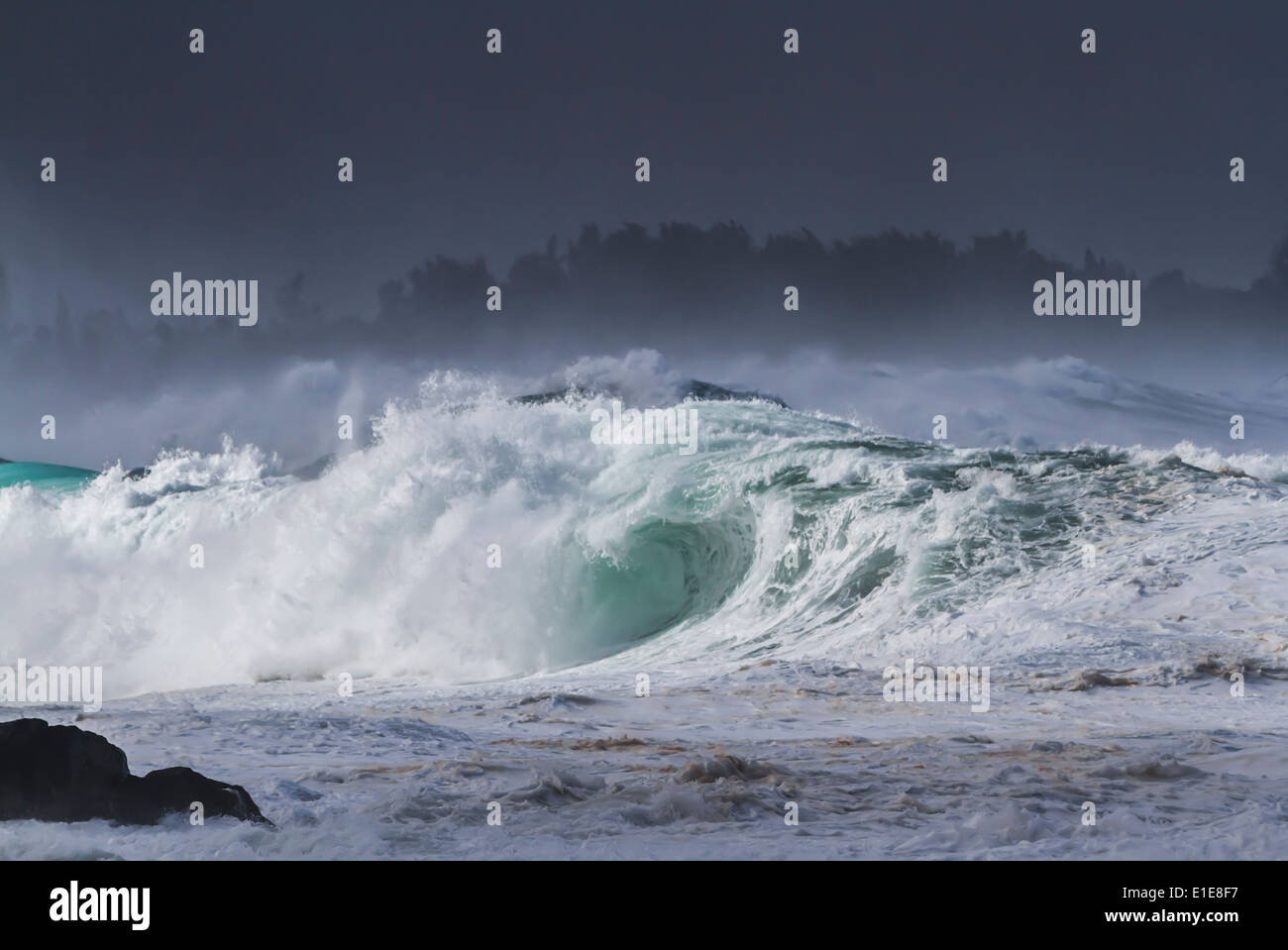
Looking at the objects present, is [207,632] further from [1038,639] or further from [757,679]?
[1038,639]

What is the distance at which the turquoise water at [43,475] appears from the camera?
25.7 meters

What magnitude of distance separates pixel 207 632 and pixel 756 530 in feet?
25.9

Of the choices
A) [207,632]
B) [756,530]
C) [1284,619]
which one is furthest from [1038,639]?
[207,632]

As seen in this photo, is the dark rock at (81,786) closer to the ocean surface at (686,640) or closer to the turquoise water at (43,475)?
the ocean surface at (686,640)

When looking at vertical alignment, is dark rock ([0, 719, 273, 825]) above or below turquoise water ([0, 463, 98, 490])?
below

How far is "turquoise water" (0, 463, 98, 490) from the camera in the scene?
25.7 metres

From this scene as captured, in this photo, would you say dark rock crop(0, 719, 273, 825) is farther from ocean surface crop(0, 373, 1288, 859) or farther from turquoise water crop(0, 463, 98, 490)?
turquoise water crop(0, 463, 98, 490)

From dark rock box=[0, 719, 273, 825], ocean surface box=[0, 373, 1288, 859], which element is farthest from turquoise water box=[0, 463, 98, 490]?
dark rock box=[0, 719, 273, 825]

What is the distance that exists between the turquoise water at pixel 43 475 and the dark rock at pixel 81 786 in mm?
21678

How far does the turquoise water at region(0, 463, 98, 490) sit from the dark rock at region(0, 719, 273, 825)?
21678 millimetres

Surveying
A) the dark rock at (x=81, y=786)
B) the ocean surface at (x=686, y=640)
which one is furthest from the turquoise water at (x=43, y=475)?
the dark rock at (x=81, y=786)

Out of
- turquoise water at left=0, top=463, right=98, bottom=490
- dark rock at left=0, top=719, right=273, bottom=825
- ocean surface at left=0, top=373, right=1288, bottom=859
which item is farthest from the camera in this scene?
turquoise water at left=0, top=463, right=98, bottom=490

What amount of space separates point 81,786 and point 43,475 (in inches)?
975

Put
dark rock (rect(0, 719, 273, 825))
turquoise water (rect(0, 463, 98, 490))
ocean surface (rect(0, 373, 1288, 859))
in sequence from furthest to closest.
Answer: turquoise water (rect(0, 463, 98, 490)), ocean surface (rect(0, 373, 1288, 859)), dark rock (rect(0, 719, 273, 825))
